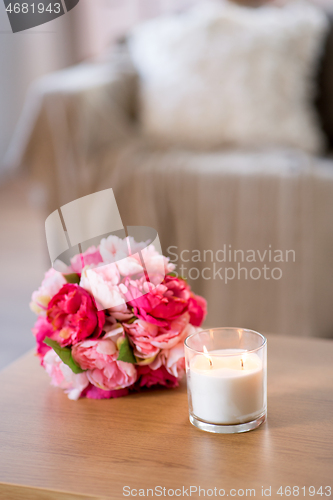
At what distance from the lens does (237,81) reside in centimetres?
168

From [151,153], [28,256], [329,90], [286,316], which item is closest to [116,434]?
[286,316]

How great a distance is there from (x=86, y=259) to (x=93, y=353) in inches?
4.4

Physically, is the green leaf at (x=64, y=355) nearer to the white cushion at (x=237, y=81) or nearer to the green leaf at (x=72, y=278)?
the green leaf at (x=72, y=278)

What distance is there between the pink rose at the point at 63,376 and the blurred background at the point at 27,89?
40.9 inches

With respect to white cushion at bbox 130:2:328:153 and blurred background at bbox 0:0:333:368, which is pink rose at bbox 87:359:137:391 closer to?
blurred background at bbox 0:0:333:368

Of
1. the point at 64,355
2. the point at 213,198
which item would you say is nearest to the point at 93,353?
the point at 64,355

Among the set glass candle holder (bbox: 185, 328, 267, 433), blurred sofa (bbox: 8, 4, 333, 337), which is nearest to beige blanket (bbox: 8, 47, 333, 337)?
blurred sofa (bbox: 8, 4, 333, 337)

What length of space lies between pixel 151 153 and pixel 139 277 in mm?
1098

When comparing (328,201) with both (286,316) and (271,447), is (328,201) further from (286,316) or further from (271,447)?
(271,447)

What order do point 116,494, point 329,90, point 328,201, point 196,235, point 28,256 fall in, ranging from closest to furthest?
1. point 116,494
2. point 328,201
3. point 196,235
4. point 329,90
5. point 28,256

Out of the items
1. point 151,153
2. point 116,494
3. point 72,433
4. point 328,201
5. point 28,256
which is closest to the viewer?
point 116,494

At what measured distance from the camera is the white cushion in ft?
5.52

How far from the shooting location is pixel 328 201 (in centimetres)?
141

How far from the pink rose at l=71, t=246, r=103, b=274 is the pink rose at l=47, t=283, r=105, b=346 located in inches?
1.2
